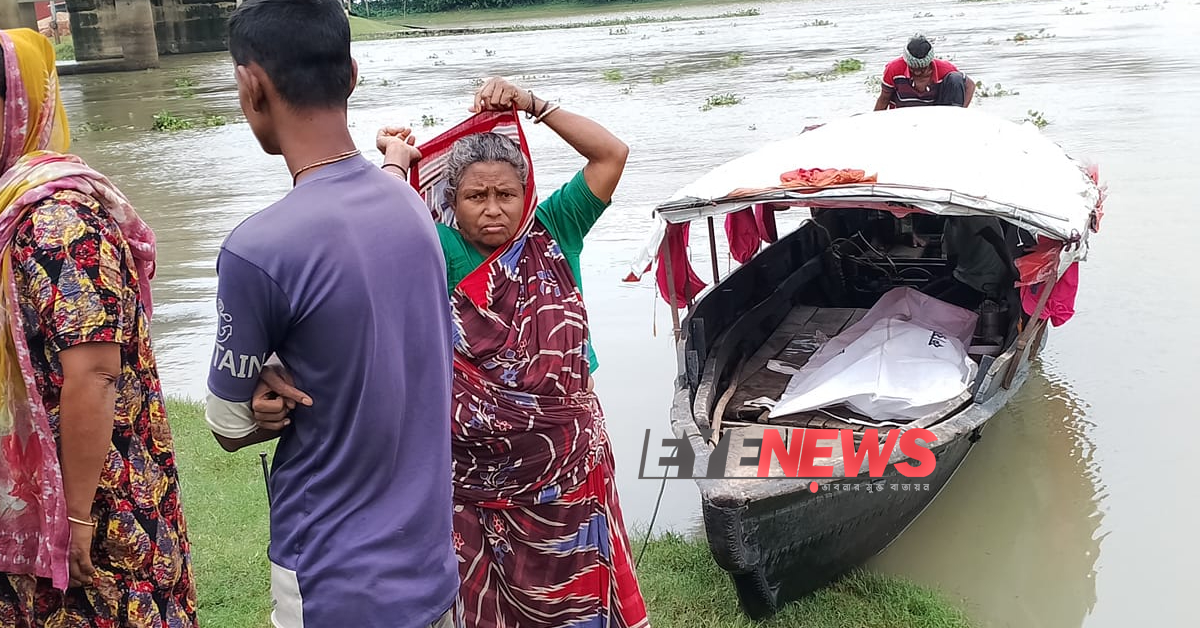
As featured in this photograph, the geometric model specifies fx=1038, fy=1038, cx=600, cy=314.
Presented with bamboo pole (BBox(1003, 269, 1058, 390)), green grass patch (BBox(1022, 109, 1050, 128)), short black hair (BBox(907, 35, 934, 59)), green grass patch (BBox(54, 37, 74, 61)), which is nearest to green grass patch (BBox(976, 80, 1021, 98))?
green grass patch (BBox(1022, 109, 1050, 128))

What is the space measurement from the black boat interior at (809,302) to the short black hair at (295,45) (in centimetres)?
291

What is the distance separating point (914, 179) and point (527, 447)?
2773 mm

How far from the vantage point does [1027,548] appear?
4.71m

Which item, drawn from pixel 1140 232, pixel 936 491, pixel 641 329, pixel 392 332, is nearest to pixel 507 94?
pixel 392 332


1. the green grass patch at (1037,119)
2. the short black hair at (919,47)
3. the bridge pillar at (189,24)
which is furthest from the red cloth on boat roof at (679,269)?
the bridge pillar at (189,24)

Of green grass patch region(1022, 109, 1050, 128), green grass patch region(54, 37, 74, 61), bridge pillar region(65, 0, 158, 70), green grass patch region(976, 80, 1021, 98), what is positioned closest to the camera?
green grass patch region(1022, 109, 1050, 128)

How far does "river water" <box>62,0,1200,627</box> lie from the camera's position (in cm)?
468

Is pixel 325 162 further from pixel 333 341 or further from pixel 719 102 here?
pixel 719 102

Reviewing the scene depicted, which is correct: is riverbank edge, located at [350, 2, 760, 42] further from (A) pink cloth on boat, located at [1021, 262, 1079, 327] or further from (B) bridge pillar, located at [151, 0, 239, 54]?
(A) pink cloth on boat, located at [1021, 262, 1079, 327]

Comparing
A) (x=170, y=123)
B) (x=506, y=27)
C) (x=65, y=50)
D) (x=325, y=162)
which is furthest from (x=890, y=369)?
(x=506, y=27)

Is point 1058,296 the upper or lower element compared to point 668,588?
upper

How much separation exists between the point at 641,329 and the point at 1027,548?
132 inches

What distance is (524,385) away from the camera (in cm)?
241

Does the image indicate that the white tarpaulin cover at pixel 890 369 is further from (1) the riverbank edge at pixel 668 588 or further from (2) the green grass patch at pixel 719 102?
(2) the green grass patch at pixel 719 102
